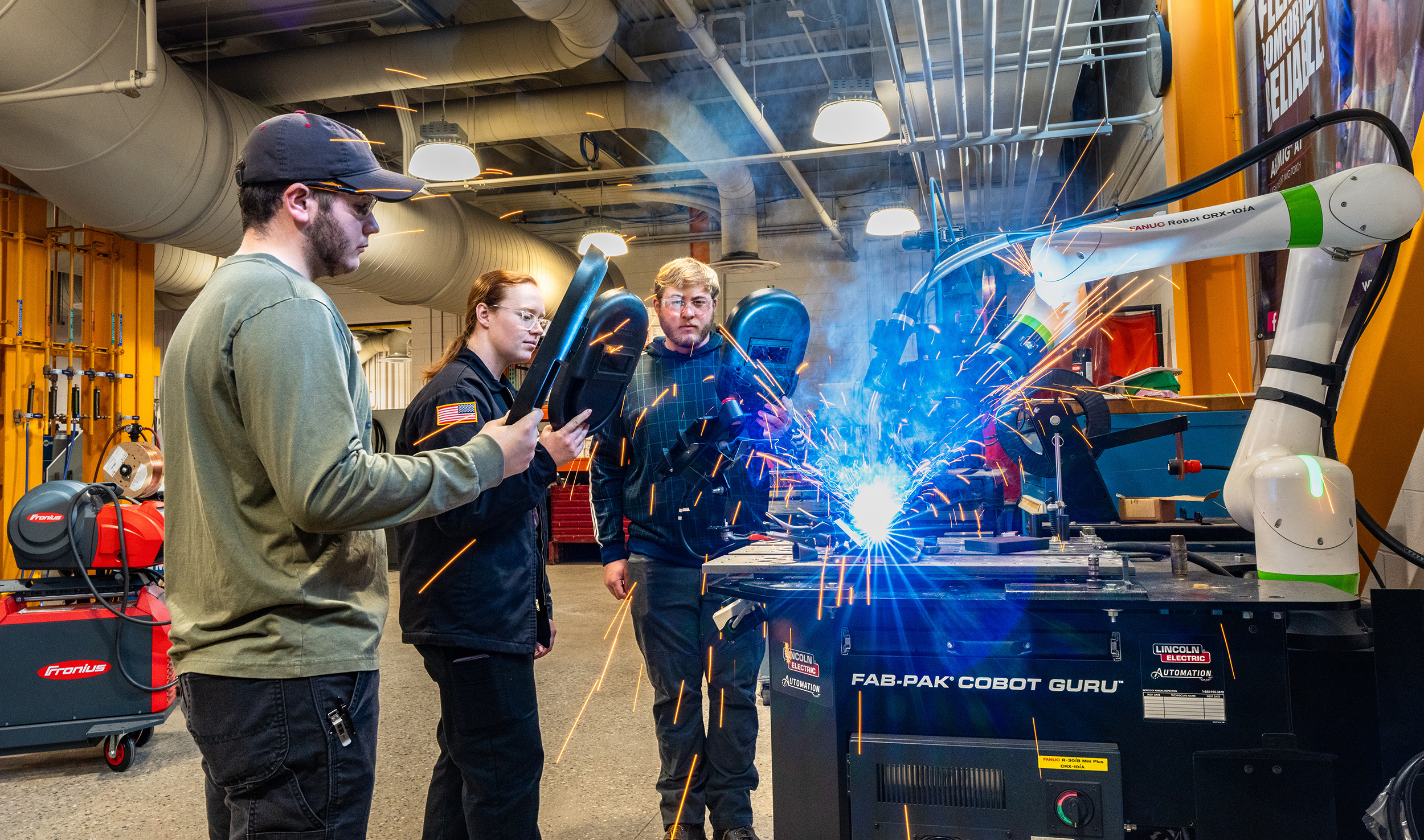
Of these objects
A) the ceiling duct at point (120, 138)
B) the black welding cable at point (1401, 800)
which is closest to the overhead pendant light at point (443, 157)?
the ceiling duct at point (120, 138)

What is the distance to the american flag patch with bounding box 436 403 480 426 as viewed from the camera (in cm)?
174

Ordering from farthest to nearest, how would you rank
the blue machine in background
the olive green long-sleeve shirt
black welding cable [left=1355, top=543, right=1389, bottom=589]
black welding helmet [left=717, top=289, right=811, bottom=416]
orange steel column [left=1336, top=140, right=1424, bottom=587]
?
1. the blue machine in background
2. black welding helmet [left=717, top=289, right=811, bottom=416]
3. orange steel column [left=1336, top=140, right=1424, bottom=587]
4. black welding cable [left=1355, top=543, right=1389, bottom=589]
5. the olive green long-sleeve shirt

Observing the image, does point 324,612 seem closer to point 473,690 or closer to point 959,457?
point 473,690

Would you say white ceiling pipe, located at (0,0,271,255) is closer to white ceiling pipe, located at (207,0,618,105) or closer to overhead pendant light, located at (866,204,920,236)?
white ceiling pipe, located at (207,0,618,105)

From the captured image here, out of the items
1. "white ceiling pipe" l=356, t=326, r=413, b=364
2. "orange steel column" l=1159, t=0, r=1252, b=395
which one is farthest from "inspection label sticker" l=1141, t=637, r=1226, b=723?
→ "white ceiling pipe" l=356, t=326, r=413, b=364

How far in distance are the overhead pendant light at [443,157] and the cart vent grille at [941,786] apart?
17.2ft

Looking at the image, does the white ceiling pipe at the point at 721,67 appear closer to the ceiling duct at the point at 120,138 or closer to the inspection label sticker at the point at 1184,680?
the ceiling duct at the point at 120,138

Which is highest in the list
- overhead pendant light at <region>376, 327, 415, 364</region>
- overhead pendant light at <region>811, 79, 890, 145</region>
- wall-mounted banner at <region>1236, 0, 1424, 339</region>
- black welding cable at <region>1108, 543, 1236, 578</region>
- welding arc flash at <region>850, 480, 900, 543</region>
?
overhead pendant light at <region>811, 79, 890, 145</region>

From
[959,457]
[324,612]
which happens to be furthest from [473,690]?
[959,457]

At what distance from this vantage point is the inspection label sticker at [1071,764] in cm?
129

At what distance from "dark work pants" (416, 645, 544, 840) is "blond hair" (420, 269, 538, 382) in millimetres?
644

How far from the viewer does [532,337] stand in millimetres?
2016

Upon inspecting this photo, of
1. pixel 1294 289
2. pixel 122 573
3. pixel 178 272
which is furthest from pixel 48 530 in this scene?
pixel 178 272

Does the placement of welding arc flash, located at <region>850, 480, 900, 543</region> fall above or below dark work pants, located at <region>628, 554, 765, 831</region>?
above
